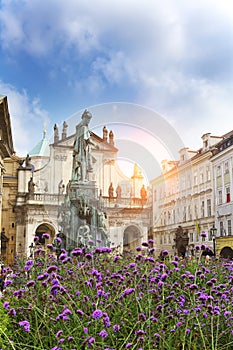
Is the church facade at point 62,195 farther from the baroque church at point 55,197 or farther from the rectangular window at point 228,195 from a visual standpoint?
the rectangular window at point 228,195

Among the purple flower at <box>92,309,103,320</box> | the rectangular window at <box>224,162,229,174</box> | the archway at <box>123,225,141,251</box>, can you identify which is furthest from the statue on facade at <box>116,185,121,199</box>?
the purple flower at <box>92,309,103,320</box>

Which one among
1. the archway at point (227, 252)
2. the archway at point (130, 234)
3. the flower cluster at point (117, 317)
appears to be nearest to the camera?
the flower cluster at point (117, 317)

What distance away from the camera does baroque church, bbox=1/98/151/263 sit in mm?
45438

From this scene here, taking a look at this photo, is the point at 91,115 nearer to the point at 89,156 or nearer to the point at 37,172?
the point at 89,156

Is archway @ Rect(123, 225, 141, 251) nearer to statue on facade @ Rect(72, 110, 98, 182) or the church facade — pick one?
the church facade

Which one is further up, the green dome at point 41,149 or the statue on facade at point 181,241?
the green dome at point 41,149

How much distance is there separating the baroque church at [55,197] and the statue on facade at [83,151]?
23.6m

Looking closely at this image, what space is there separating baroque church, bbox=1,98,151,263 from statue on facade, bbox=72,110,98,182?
2356cm

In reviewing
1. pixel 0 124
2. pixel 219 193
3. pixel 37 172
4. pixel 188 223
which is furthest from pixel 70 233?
pixel 37 172

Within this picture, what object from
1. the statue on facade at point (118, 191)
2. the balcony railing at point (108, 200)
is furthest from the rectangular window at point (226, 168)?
the statue on facade at point (118, 191)

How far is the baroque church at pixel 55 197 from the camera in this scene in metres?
45.4

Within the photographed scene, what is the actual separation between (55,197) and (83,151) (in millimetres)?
31348

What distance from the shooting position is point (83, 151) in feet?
53.5

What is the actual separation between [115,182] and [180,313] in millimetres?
49217
